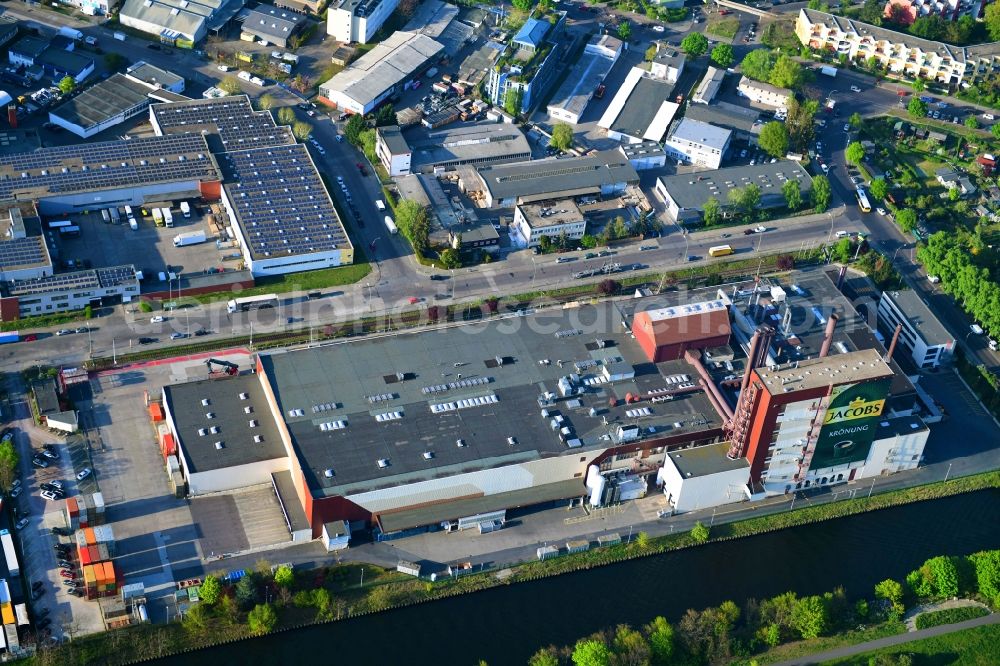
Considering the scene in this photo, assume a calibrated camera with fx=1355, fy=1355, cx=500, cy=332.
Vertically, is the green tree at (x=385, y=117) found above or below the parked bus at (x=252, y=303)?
above

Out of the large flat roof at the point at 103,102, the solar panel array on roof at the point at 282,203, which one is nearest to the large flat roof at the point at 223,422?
the solar panel array on roof at the point at 282,203

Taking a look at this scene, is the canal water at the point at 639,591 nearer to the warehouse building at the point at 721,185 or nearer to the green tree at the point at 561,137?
the warehouse building at the point at 721,185

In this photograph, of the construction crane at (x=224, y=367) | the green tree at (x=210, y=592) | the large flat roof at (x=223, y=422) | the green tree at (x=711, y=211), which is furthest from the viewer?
the green tree at (x=711, y=211)

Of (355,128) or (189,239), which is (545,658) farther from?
(355,128)

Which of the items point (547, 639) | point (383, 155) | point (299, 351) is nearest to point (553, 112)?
point (383, 155)

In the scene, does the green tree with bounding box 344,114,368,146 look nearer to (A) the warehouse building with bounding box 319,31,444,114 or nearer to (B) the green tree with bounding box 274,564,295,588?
(A) the warehouse building with bounding box 319,31,444,114

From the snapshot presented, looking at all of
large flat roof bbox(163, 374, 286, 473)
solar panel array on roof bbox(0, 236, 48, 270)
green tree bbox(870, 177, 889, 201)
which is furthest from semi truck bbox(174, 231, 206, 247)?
green tree bbox(870, 177, 889, 201)

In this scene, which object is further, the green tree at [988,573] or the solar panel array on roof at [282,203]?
the solar panel array on roof at [282,203]

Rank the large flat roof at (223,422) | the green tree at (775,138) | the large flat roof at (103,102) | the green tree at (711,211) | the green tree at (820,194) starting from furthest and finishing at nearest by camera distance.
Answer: the green tree at (775,138), the green tree at (820,194), the large flat roof at (103,102), the green tree at (711,211), the large flat roof at (223,422)
